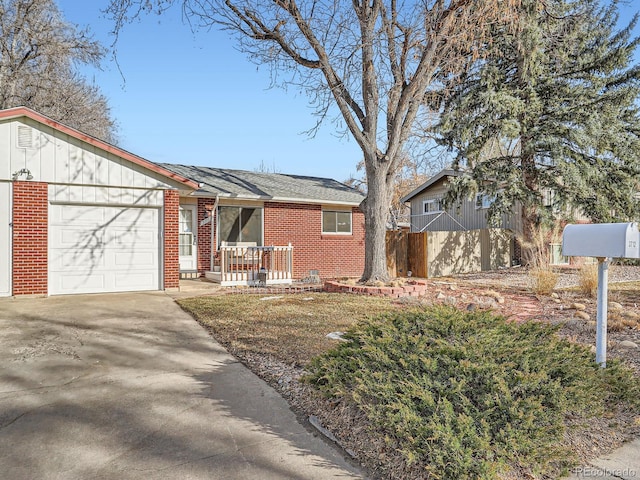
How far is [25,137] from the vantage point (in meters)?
8.98

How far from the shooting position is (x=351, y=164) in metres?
36.0

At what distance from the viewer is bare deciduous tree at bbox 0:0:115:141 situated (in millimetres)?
17922

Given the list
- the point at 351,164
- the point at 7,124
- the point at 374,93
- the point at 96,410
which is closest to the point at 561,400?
the point at 96,410

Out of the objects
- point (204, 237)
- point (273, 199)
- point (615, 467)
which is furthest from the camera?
point (273, 199)

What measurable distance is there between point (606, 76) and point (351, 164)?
22.5 metres

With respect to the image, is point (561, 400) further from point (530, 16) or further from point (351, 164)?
point (351, 164)

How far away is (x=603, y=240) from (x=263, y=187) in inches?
471

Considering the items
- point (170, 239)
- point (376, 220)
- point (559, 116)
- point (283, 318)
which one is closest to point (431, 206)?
point (559, 116)

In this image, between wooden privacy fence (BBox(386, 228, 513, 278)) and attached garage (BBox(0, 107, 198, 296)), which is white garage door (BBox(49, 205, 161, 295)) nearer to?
attached garage (BBox(0, 107, 198, 296))

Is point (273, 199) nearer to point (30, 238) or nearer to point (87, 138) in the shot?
point (87, 138)

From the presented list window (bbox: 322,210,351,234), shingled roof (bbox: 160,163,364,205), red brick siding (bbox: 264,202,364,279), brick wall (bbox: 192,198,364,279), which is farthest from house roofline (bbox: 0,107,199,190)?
window (bbox: 322,210,351,234)

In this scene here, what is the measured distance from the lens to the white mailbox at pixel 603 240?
330cm

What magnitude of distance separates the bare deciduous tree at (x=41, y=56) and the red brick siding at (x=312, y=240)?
1247cm

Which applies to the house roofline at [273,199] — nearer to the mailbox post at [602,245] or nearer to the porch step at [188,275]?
the porch step at [188,275]
